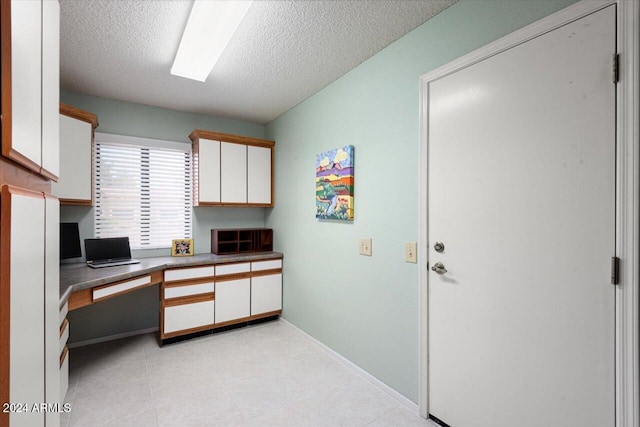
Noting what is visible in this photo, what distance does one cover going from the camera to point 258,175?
3.82 m

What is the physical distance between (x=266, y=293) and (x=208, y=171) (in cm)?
163

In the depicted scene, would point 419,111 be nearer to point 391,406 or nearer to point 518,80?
point 518,80

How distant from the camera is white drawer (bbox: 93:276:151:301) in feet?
7.45

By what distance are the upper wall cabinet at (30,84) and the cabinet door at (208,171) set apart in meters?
2.47

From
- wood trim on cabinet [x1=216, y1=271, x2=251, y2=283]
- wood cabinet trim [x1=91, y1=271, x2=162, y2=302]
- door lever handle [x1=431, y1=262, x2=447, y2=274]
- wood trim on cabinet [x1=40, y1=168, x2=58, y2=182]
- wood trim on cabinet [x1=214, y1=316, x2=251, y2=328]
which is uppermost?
wood trim on cabinet [x1=40, y1=168, x2=58, y2=182]

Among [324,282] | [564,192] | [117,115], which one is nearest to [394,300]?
[324,282]

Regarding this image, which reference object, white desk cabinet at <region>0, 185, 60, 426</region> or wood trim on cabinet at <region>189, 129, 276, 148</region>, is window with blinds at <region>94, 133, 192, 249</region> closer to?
wood trim on cabinet at <region>189, 129, 276, 148</region>

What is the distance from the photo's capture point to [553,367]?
4.39 feet

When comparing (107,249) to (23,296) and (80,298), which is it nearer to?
(80,298)

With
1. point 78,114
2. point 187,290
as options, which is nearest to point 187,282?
point 187,290

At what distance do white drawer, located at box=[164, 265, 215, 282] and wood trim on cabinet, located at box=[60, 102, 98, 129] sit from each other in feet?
5.30

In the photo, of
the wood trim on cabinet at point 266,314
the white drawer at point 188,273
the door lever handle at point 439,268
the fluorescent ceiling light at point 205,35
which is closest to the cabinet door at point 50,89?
the fluorescent ceiling light at point 205,35

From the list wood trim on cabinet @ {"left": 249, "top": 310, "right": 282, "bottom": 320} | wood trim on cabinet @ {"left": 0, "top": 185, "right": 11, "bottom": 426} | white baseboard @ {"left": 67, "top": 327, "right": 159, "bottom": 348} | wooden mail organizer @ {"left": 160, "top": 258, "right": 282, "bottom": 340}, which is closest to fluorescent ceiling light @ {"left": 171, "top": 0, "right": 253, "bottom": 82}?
wood trim on cabinet @ {"left": 0, "top": 185, "right": 11, "bottom": 426}

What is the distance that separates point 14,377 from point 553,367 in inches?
74.3
